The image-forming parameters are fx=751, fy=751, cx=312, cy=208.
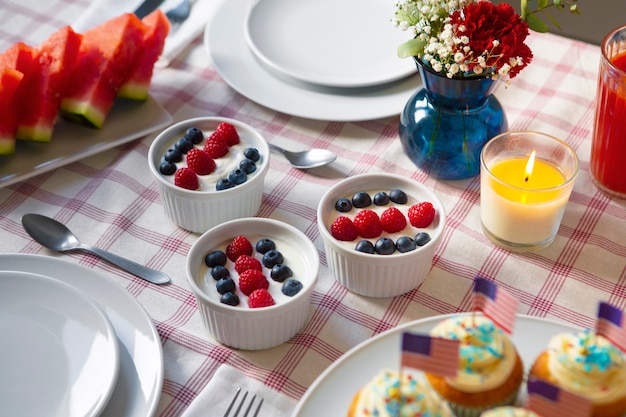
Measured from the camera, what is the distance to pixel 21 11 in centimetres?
268

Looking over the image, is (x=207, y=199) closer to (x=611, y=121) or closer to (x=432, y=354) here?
(x=432, y=354)

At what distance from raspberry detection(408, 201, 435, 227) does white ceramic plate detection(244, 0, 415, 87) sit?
589mm

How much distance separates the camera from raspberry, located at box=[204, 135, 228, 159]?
6.27 ft

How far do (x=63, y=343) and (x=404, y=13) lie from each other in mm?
1057

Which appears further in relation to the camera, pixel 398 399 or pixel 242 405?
pixel 242 405

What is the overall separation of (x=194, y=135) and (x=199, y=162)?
0.13 m

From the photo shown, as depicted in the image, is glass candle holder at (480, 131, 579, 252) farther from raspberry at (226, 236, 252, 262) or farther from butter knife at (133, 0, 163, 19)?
butter knife at (133, 0, 163, 19)

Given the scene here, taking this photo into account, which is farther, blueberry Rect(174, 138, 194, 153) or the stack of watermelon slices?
the stack of watermelon slices

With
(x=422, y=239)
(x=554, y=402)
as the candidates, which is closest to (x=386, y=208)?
(x=422, y=239)

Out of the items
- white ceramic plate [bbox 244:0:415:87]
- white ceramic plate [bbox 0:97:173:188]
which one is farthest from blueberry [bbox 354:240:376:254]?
white ceramic plate [bbox 0:97:173:188]

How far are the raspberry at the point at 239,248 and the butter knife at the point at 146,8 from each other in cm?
112

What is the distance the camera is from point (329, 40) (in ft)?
7.80

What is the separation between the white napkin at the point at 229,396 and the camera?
1.46 meters

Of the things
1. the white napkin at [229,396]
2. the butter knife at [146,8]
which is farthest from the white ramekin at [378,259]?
the butter knife at [146,8]
